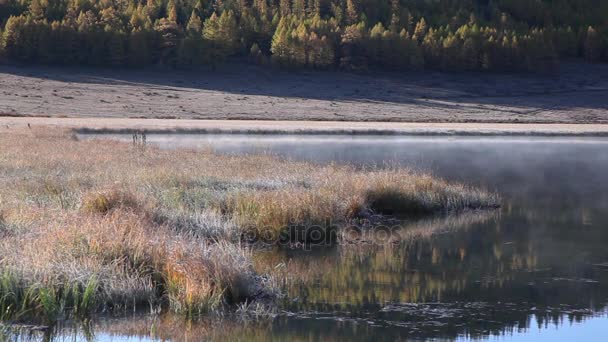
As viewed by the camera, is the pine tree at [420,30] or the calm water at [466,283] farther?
the pine tree at [420,30]

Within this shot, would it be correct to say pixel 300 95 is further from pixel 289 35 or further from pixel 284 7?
pixel 284 7

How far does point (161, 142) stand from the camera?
43469mm

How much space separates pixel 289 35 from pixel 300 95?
12.2 m

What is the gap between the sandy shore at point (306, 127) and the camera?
172 ft

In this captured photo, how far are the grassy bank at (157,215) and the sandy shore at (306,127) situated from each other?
19.3m

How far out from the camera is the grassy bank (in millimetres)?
14227

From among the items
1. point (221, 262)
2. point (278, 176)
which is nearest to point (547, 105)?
point (278, 176)

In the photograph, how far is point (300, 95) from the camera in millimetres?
68062

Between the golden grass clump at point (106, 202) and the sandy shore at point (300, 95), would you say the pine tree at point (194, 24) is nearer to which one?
the sandy shore at point (300, 95)

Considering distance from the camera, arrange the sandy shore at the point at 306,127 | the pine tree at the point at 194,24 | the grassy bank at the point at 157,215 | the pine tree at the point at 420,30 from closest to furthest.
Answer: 1. the grassy bank at the point at 157,215
2. the sandy shore at the point at 306,127
3. the pine tree at the point at 194,24
4. the pine tree at the point at 420,30

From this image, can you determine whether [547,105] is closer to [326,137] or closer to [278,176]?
[326,137]

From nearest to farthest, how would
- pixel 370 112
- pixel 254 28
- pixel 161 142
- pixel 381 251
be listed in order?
pixel 381 251 < pixel 161 142 < pixel 370 112 < pixel 254 28

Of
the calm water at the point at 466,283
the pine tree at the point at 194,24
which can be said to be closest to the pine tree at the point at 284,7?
the pine tree at the point at 194,24

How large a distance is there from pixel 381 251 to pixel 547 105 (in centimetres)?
5064
